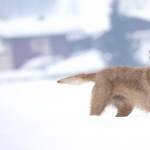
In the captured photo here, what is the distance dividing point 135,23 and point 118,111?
863 inches

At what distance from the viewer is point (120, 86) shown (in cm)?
642

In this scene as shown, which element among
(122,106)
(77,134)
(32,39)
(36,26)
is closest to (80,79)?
(122,106)

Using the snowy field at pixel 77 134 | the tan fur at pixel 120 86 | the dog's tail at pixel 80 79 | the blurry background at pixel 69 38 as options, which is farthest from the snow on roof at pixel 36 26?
the snowy field at pixel 77 134

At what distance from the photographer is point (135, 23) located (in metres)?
28.2

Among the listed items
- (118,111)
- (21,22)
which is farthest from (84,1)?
(118,111)

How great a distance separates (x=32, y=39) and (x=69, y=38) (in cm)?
217

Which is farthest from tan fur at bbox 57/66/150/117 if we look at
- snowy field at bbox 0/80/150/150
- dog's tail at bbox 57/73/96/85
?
snowy field at bbox 0/80/150/150

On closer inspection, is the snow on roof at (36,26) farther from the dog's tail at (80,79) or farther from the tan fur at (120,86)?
the tan fur at (120,86)

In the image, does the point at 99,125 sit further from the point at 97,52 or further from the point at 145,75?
the point at 97,52

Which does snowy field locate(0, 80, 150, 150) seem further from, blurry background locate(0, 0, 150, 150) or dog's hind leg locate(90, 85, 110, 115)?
blurry background locate(0, 0, 150, 150)

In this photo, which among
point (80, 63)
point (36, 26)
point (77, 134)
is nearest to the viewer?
point (77, 134)

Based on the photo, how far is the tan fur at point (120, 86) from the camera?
6.36 meters

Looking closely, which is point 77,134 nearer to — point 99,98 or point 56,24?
point 99,98

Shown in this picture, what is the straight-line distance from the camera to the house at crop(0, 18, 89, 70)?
2627 cm
